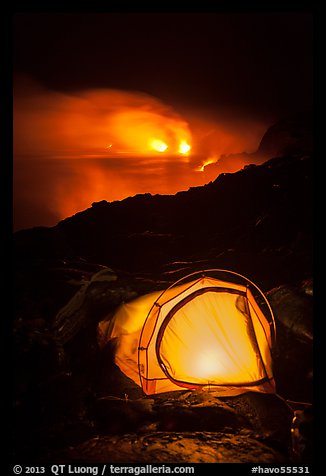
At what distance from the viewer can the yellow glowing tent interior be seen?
445 centimetres

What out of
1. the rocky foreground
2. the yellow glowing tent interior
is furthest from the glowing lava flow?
the yellow glowing tent interior

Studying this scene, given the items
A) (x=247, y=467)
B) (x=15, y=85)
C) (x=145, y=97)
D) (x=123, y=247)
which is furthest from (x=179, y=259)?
(x=15, y=85)

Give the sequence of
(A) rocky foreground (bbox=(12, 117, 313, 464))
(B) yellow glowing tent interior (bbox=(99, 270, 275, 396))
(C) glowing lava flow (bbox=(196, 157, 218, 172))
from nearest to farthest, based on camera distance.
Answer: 1. (A) rocky foreground (bbox=(12, 117, 313, 464))
2. (B) yellow glowing tent interior (bbox=(99, 270, 275, 396))
3. (C) glowing lava flow (bbox=(196, 157, 218, 172))

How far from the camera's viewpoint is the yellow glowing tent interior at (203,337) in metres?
4.45

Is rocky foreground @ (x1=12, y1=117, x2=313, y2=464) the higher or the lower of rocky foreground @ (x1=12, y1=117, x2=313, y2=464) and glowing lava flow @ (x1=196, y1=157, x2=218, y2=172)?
the lower

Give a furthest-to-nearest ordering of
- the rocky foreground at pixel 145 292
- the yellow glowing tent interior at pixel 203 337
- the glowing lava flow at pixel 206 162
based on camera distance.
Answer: the glowing lava flow at pixel 206 162 < the yellow glowing tent interior at pixel 203 337 < the rocky foreground at pixel 145 292

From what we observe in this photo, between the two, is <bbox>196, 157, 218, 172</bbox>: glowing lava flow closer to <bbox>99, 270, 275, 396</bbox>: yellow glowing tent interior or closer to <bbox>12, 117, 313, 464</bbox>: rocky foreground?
<bbox>12, 117, 313, 464</bbox>: rocky foreground

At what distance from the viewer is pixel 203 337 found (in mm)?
4547

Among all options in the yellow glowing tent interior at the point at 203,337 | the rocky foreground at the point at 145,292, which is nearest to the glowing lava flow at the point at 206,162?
the rocky foreground at the point at 145,292

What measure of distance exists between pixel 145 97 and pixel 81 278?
292 cm

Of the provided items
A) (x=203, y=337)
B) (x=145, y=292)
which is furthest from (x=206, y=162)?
(x=203, y=337)

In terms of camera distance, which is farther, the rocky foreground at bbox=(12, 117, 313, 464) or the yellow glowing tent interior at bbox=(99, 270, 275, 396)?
the yellow glowing tent interior at bbox=(99, 270, 275, 396)

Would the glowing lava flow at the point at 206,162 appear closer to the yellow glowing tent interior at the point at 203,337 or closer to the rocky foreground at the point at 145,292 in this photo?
the rocky foreground at the point at 145,292

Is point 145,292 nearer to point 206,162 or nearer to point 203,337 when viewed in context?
point 203,337
